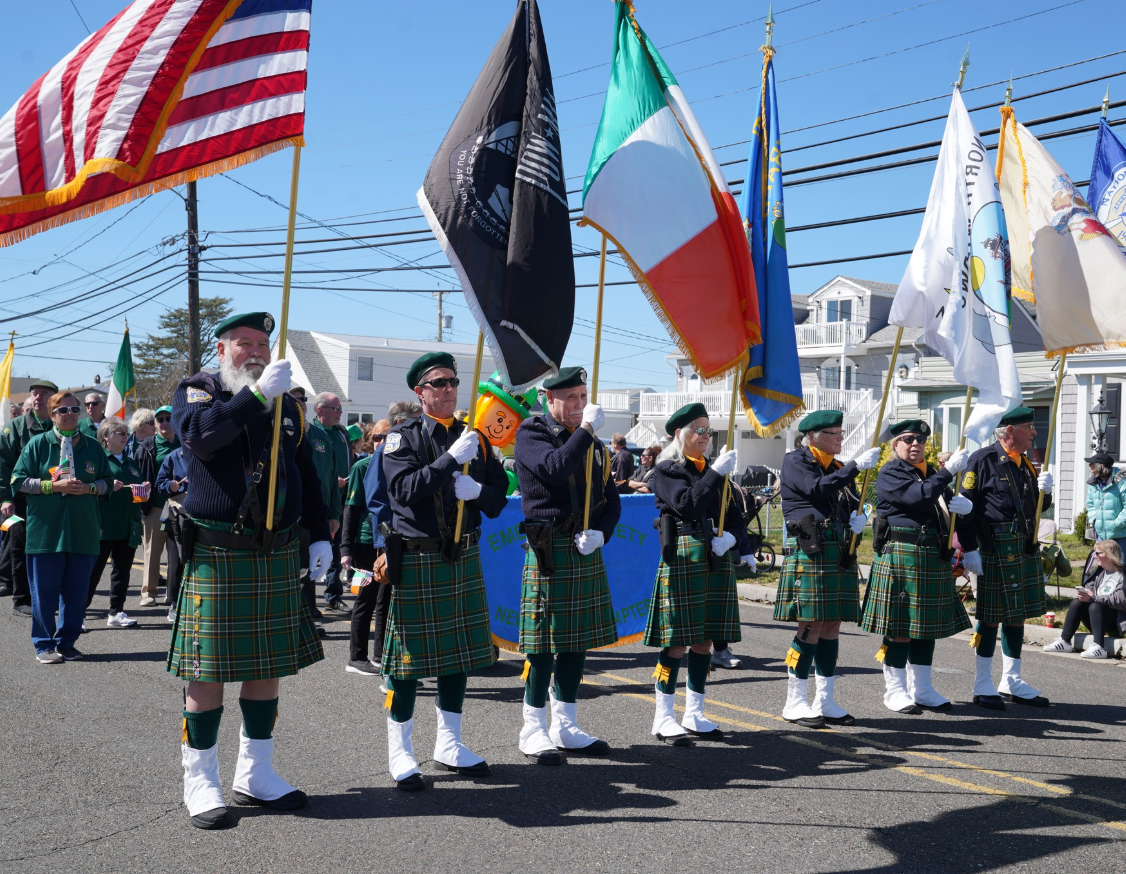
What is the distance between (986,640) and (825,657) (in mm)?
1470

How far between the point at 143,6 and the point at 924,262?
4819mm

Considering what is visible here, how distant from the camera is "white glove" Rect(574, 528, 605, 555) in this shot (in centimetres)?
528

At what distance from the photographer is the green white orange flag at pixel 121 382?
59.0 ft

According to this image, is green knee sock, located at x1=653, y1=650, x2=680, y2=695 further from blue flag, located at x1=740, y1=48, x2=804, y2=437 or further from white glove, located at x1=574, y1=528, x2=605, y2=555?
blue flag, located at x1=740, y1=48, x2=804, y2=437

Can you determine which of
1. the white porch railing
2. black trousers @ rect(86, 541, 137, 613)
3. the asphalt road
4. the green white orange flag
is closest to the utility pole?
the green white orange flag

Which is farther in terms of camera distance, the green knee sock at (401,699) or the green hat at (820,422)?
the green hat at (820,422)

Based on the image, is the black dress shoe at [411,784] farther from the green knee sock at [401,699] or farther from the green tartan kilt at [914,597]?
A: the green tartan kilt at [914,597]

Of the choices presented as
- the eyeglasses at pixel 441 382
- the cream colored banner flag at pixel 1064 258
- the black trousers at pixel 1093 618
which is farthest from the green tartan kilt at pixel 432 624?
the black trousers at pixel 1093 618

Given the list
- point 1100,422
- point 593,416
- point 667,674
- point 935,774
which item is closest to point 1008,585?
point 935,774

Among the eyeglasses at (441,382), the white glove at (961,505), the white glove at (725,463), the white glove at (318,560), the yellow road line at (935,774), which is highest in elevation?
the eyeglasses at (441,382)

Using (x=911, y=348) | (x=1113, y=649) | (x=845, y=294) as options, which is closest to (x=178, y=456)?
(x=1113, y=649)

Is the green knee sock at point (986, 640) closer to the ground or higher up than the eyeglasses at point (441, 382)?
closer to the ground

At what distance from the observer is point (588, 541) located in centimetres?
528

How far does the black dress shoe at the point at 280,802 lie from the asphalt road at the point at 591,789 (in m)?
0.05
